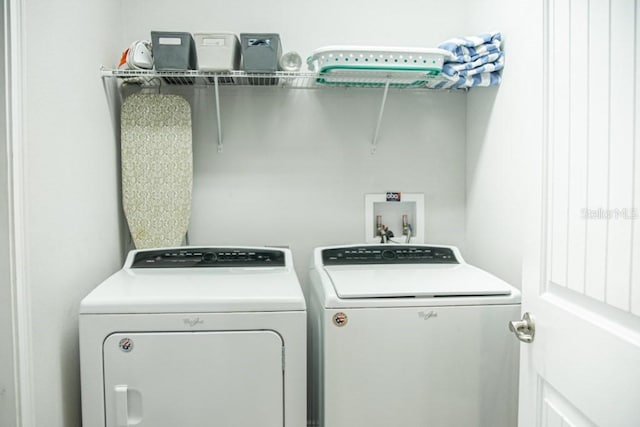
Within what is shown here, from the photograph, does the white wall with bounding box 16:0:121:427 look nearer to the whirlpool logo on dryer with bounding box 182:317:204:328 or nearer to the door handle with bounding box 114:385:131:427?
the door handle with bounding box 114:385:131:427

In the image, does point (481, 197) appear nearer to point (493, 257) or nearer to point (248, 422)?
point (493, 257)

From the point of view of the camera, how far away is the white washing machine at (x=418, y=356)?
1.64 metres

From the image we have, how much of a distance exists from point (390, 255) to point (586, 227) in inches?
49.0

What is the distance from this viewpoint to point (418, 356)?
5.42 feet

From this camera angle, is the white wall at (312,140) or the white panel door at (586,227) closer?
the white panel door at (586,227)

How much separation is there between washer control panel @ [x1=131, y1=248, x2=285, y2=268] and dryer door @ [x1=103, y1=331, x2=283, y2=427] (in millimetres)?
554

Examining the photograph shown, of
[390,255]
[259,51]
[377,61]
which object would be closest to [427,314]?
[390,255]

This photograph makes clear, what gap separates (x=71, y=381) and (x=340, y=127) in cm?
165

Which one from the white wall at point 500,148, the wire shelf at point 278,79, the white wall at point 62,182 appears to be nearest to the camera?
the white wall at point 62,182

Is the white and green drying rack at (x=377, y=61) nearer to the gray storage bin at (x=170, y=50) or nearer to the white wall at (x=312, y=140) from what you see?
the white wall at (x=312, y=140)

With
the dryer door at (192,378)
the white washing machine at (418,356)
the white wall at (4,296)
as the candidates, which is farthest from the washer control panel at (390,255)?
the white wall at (4,296)

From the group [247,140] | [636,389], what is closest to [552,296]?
[636,389]

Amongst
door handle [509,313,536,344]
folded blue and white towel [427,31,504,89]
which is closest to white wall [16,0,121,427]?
door handle [509,313,536,344]

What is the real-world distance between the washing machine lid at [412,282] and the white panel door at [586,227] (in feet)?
1.42
